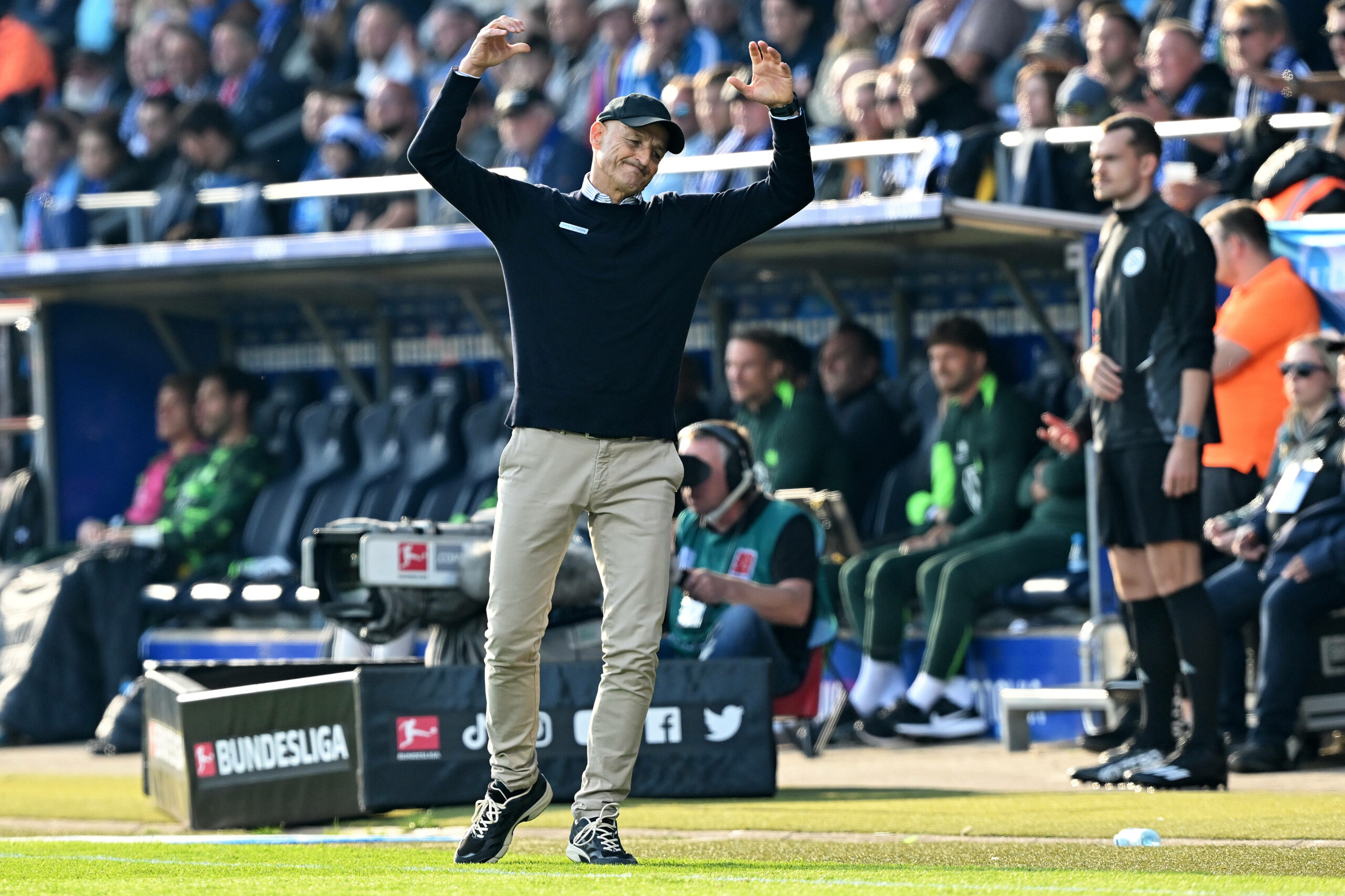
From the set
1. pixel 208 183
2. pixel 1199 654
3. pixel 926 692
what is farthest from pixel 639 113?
pixel 208 183

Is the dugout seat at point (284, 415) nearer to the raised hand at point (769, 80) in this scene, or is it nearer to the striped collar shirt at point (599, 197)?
the striped collar shirt at point (599, 197)

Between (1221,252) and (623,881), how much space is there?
5173 mm

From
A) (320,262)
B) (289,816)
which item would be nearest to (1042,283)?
(320,262)

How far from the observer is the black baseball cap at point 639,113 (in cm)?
518

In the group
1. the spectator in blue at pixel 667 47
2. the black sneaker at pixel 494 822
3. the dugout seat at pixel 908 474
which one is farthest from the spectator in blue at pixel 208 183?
the black sneaker at pixel 494 822

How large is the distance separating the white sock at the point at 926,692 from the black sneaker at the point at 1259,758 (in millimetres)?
2065

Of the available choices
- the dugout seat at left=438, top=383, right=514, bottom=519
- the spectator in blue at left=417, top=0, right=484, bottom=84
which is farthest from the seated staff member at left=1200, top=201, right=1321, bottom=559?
the spectator in blue at left=417, top=0, right=484, bottom=84

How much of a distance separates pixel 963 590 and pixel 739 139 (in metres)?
3.23

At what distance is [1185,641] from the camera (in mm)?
7031

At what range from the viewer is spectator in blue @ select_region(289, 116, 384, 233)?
13.2m

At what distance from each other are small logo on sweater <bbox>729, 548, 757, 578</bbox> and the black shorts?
66.9 inches

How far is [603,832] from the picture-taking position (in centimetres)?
513

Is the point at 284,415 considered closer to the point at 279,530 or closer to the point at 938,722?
the point at 279,530

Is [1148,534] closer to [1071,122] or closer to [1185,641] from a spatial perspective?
[1185,641]
